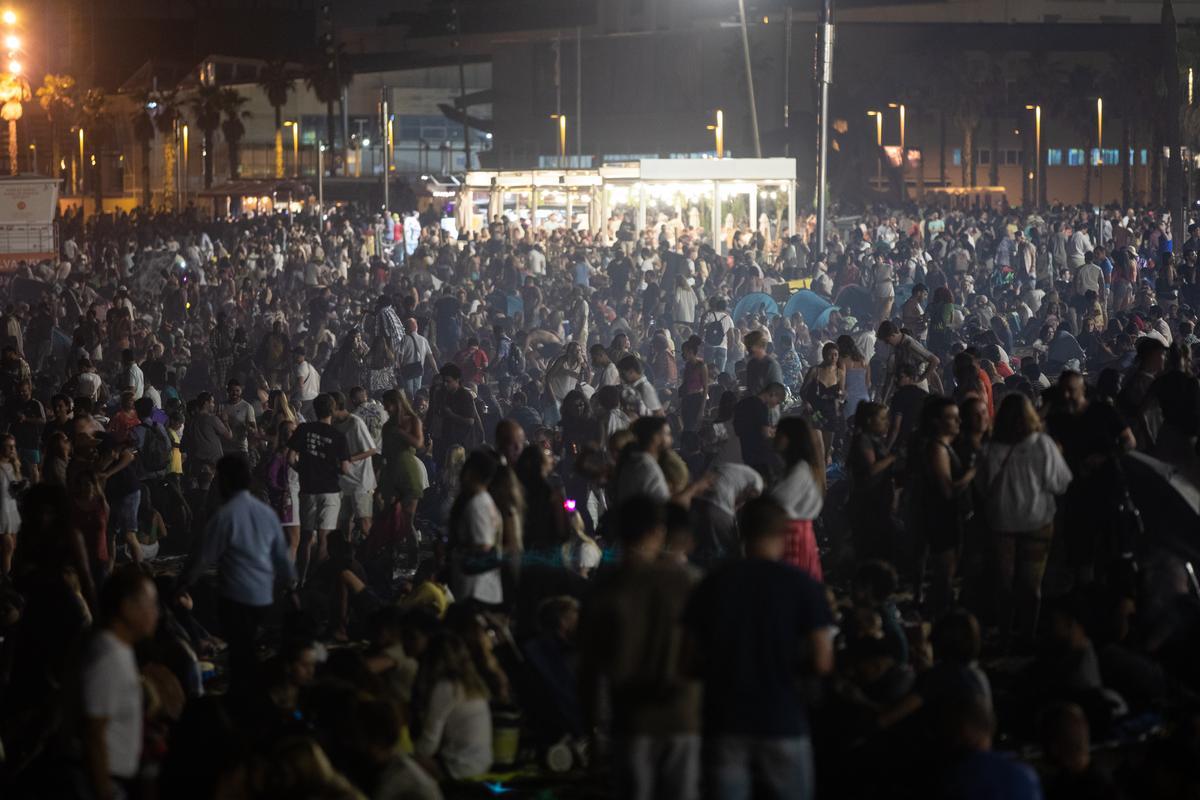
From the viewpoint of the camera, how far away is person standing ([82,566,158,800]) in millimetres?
5980

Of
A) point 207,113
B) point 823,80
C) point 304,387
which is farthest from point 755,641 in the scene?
point 207,113

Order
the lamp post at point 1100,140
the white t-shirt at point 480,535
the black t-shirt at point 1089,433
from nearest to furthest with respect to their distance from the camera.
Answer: the white t-shirt at point 480,535 → the black t-shirt at point 1089,433 → the lamp post at point 1100,140

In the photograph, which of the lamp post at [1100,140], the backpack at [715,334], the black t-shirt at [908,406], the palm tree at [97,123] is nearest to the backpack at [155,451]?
the black t-shirt at [908,406]

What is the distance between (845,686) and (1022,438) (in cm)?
274

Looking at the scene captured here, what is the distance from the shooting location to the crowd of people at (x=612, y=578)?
5.86 meters

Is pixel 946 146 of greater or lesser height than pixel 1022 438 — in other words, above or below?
above

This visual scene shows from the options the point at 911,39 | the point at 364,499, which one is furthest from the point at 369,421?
the point at 911,39

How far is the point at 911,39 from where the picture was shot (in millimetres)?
86438

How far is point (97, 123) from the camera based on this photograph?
393 ft

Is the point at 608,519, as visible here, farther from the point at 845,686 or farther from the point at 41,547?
the point at 41,547

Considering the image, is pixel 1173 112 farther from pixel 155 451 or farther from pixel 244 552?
pixel 244 552

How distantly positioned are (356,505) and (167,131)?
99702 mm

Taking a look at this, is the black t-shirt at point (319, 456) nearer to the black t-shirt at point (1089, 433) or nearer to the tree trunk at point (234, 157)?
the black t-shirt at point (1089, 433)

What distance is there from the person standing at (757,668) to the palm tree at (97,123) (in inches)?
4466
